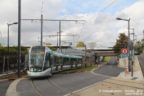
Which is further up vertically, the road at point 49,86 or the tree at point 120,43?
the tree at point 120,43

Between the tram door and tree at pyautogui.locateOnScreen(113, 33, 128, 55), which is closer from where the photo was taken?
the tram door

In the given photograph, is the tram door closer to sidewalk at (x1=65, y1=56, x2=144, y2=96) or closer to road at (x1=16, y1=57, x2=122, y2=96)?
road at (x1=16, y1=57, x2=122, y2=96)

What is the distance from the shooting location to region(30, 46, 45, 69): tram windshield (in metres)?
15.3

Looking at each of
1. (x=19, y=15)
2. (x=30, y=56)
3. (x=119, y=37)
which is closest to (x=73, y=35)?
(x=19, y=15)

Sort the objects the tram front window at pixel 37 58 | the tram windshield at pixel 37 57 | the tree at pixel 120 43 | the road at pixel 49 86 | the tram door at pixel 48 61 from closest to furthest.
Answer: the road at pixel 49 86
the tram front window at pixel 37 58
the tram windshield at pixel 37 57
the tram door at pixel 48 61
the tree at pixel 120 43

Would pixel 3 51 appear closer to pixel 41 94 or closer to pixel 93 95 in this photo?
pixel 41 94

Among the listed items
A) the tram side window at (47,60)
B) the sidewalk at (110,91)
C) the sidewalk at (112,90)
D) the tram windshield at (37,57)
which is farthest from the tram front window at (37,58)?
the sidewalk at (110,91)

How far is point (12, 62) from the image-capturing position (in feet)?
89.0

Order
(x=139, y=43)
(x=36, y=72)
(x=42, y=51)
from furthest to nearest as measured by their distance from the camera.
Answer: (x=139, y=43) → (x=42, y=51) → (x=36, y=72)

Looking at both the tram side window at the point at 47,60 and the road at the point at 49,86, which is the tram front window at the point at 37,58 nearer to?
the tram side window at the point at 47,60

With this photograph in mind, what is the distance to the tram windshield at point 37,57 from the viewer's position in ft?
50.3

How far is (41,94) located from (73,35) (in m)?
23.7

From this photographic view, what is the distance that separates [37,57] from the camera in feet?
51.4

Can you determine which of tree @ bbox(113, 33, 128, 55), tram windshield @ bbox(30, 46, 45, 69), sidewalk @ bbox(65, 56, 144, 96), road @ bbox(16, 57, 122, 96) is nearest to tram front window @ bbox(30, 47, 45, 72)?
tram windshield @ bbox(30, 46, 45, 69)
